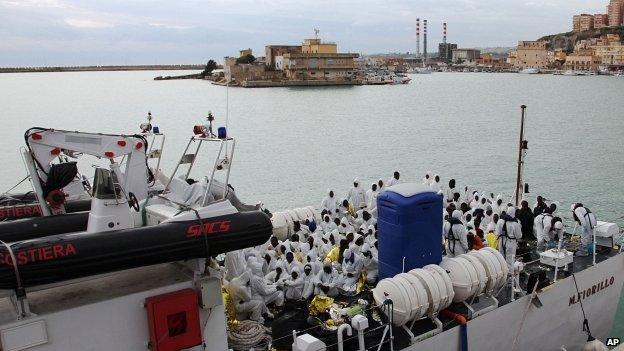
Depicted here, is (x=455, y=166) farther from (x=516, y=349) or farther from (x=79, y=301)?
(x=79, y=301)

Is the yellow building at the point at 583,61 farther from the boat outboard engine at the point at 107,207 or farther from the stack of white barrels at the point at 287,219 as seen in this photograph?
the boat outboard engine at the point at 107,207

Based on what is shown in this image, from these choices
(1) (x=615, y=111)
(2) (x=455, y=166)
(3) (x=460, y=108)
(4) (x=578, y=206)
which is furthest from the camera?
(3) (x=460, y=108)

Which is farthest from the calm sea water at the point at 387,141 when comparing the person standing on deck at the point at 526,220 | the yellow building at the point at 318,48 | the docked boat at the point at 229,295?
the yellow building at the point at 318,48

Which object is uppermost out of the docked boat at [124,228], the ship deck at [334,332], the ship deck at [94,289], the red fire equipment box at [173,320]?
the docked boat at [124,228]

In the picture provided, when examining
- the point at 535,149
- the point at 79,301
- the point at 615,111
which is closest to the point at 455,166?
the point at 535,149

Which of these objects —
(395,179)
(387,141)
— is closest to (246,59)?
(387,141)

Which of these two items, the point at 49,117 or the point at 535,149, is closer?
the point at 535,149

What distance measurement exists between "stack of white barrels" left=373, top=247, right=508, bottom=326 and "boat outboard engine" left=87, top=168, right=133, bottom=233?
11.5 feet

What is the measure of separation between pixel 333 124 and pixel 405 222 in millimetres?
41134

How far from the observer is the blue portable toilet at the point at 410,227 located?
7887mm

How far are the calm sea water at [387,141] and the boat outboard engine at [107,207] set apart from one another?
38.6 ft

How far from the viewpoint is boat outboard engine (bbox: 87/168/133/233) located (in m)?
5.34

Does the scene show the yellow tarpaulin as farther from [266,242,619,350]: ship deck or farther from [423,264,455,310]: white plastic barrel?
[423,264,455,310]: white plastic barrel

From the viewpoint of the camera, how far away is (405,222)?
7867 mm
